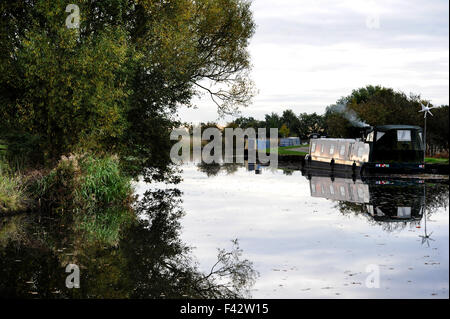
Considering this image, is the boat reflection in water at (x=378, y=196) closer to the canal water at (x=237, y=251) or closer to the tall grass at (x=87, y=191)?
the canal water at (x=237, y=251)

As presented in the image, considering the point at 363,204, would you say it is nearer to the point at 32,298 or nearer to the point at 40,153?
the point at 40,153

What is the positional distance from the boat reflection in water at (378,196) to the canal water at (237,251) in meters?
0.09

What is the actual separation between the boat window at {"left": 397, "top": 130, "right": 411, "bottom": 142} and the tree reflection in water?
2334 centimetres

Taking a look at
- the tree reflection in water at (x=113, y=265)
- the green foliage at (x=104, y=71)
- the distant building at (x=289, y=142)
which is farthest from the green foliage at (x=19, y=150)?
the distant building at (x=289, y=142)

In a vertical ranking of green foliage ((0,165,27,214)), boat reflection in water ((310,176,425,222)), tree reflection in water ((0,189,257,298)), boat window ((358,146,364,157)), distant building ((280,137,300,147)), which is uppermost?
distant building ((280,137,300,147))

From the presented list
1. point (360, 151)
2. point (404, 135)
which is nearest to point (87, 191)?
point (360, 151)

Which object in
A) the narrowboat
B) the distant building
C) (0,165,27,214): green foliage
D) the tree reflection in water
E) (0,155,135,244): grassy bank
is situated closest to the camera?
the tree reflection in water

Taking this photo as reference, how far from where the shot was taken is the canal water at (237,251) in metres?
8.91

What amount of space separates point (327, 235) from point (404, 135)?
2326 centimetres

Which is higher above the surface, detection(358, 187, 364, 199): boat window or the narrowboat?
the narrowboat

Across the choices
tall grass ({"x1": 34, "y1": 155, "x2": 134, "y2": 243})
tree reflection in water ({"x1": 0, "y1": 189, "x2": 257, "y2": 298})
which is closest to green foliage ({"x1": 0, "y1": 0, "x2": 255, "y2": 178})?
tall grass ({"x1": 34, "y1": 155, "x2": 134, "y2": 243})

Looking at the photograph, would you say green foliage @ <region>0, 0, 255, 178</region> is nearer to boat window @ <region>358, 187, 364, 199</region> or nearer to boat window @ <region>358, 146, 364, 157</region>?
boat window @ <region>358, 187, 364, 199</region>

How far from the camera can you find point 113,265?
1050 cm

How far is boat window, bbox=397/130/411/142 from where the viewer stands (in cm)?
3541
